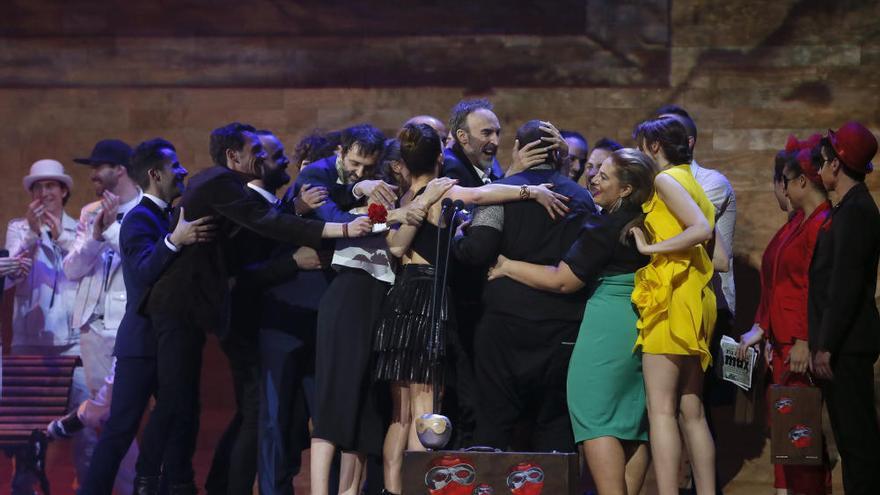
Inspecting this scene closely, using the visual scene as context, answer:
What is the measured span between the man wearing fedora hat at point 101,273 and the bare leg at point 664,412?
2.84 m

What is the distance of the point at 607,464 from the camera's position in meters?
4.34

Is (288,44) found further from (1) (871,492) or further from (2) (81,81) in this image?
(1) (871,492)

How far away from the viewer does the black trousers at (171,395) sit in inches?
197

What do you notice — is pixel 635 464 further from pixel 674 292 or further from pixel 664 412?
pixel 674 292

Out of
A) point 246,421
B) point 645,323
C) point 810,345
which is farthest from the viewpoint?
point 246,421

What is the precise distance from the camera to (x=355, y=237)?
4.68m

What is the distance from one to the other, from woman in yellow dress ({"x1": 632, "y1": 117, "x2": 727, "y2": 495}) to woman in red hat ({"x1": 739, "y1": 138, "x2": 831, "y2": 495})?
49 cm

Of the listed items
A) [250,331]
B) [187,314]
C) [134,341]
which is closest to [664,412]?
[250,331]

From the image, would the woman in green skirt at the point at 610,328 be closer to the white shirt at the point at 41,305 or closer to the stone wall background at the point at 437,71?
the stone wall background at the point at 437,71

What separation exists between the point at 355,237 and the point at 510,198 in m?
0.65

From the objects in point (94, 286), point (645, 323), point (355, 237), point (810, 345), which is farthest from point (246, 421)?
point (810, 345)

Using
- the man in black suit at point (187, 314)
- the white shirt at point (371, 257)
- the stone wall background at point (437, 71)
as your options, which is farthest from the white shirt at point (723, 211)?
the man in black suit at point (187, 314)

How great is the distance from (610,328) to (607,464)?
0.50 m

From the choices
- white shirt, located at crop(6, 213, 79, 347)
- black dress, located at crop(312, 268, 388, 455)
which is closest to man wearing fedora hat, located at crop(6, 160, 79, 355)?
white shirt, located at crop(6, 213, 79, 347)
